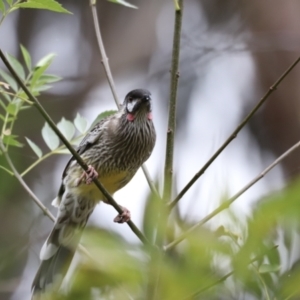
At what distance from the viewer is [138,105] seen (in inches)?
120

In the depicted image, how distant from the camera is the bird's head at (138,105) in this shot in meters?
2.96

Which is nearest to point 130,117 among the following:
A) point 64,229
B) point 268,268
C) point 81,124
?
point 64,229

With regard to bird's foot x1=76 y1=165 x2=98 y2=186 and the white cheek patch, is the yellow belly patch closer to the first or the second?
bird's foot x1=76 y1=165 x2=98 y2=186

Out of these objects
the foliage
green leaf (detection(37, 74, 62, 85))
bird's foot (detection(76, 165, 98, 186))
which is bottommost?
bird's foot (detection(76, 165, 98, 186))

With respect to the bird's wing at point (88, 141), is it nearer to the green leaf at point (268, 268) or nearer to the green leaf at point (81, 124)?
the green leaf at point (81, 124)

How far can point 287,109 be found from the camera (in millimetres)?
4770

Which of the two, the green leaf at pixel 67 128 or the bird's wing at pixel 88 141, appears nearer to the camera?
the green leaf at pixel 67 128

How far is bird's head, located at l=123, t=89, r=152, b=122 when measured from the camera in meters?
2.96

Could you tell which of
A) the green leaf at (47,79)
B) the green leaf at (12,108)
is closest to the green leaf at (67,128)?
the green leaf at (47,79)

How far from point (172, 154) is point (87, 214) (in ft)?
5.46

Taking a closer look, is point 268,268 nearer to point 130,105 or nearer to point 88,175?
point 88,175

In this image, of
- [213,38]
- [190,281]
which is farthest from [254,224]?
[213,38]

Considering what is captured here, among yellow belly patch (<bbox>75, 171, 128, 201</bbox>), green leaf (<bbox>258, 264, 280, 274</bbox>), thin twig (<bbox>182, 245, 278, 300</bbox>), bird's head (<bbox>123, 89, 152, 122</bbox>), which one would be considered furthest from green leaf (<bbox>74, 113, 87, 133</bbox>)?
thin twig (<bbox>182, 245, 278, 300</bbox>)

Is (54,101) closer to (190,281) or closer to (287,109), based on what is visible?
(287,109)
